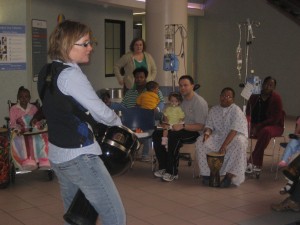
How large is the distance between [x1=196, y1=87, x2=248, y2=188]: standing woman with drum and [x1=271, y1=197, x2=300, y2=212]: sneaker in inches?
27.6

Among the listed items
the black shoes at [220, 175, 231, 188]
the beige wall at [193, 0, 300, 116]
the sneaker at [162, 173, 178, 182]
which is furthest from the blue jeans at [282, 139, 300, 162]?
the beige wall at [193, 0, 300, 116]

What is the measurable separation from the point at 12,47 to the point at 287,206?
433cm

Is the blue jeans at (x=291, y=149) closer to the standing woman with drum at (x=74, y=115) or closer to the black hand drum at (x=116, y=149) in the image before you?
the black hand drum at (x=116, y=149)

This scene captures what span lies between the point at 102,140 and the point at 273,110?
323 cm

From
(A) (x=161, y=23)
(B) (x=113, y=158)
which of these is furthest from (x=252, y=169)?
(A) (x=161, y=23)

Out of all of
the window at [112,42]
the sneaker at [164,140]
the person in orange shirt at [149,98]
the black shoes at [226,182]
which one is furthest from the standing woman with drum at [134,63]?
the window at [112,42]

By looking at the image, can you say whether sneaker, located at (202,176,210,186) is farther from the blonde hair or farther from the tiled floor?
the blonde hair

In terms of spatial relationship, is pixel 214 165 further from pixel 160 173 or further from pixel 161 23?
pixel 161 23

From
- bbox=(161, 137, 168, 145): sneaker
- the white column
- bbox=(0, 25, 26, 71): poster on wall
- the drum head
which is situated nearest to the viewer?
the drum head

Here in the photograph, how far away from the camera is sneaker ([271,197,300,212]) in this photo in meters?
3.84

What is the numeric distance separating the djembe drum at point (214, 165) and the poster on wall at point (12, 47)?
3.32 meters

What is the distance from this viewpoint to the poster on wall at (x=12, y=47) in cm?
636

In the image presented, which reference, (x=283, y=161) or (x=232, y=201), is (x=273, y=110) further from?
(x=232, y=201)

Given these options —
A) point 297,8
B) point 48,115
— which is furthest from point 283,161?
point 297,8
